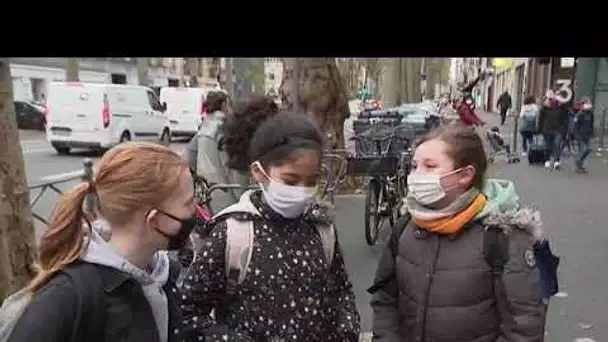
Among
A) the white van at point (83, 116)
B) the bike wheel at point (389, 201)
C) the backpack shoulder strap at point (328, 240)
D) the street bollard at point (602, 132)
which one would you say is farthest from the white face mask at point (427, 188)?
the street bollard at point (602, 132)

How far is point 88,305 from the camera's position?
155 cm

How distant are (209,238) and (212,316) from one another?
0.80ft

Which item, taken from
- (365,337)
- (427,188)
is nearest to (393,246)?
(427,188)

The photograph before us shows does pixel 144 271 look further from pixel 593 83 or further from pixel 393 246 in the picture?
pixel 593 83

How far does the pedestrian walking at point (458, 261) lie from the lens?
2.26 metres

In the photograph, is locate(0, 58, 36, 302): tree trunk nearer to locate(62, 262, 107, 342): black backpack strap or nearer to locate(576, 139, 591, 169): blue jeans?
locate(62, 262, 107, 342): black backpack strap

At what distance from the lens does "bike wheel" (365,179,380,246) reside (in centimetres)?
731

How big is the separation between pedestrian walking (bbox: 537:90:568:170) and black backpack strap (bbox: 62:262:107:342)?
13701mm

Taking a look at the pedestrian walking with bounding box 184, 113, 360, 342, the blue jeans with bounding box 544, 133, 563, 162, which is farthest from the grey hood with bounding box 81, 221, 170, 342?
the blue jeans with bounding box 544, 133, 563, 162

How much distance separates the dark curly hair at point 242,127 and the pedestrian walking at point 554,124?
1188 centimetres

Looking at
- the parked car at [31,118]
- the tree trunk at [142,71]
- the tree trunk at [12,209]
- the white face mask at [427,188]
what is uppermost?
the white face mask at [427,188]

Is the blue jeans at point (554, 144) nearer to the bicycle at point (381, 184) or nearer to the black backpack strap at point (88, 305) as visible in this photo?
the bicycle at point (381, 184)
